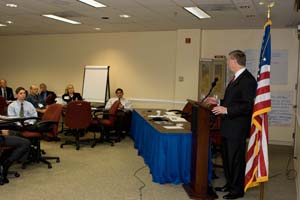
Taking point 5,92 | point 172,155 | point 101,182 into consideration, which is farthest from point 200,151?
point 5,92

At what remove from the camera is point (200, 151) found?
400cm

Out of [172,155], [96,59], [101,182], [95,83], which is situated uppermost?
[96,59]

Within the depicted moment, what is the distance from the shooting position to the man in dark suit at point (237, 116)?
12.3ft

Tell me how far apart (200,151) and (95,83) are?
5.65 meters

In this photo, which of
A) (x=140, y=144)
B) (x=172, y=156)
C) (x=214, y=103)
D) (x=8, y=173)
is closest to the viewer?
(x=214, y=103)

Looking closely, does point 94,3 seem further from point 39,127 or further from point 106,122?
point 106,122

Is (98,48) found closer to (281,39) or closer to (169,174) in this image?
(281,39)

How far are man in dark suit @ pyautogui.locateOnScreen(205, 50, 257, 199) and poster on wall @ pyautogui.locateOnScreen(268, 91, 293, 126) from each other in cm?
438

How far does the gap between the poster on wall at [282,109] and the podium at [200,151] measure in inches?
175

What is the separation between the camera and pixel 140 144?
20.7 ft

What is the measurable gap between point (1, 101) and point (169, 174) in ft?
15.1

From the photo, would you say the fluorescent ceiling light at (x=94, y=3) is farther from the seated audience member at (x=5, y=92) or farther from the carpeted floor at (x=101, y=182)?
the seated audience member at (x=5, y=92)

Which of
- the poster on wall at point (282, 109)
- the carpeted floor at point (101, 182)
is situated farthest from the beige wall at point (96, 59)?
the carpeted floor at point (101, 182)

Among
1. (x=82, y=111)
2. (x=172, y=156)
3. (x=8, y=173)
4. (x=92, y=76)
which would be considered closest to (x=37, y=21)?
(x=92, y=76)
